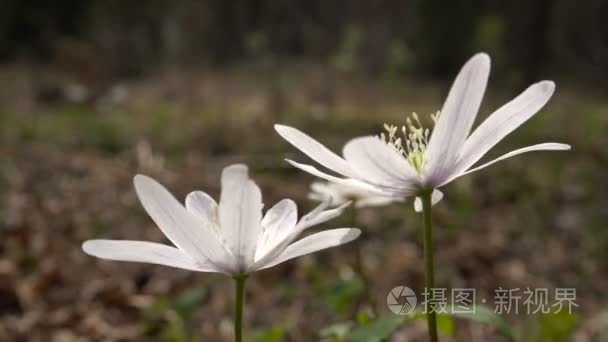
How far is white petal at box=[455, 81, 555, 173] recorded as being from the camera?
3.03ft

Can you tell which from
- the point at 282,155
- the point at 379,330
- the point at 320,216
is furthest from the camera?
the point at 282,155

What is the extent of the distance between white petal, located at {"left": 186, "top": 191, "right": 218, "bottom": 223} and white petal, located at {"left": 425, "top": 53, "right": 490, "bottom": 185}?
0.35 metres

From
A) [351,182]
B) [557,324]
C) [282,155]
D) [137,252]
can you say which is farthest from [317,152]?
[282,155]

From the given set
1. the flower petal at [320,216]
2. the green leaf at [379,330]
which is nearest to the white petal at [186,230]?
the flower petal at [320,216]

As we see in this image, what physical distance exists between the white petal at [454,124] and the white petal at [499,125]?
0.06 feet

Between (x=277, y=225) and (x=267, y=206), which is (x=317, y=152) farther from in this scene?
(x=267, y=206)

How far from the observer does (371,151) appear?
847 mm

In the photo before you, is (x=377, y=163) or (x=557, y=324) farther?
(x=557, y=324)

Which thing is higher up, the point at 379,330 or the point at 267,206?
the point at 267,206

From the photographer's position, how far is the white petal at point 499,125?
0.92m

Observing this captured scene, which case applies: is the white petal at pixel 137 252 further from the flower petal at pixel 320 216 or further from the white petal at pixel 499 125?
the white petal at pixel 499 125

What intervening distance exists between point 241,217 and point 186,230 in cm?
8

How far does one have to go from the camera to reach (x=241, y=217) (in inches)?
35.0

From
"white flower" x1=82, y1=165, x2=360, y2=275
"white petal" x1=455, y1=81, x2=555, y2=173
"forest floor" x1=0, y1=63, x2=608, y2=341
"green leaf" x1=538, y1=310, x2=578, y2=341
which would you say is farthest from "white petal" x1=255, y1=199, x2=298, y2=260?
"green leaf" x1=538, y1=310, x2=578, y2=341
